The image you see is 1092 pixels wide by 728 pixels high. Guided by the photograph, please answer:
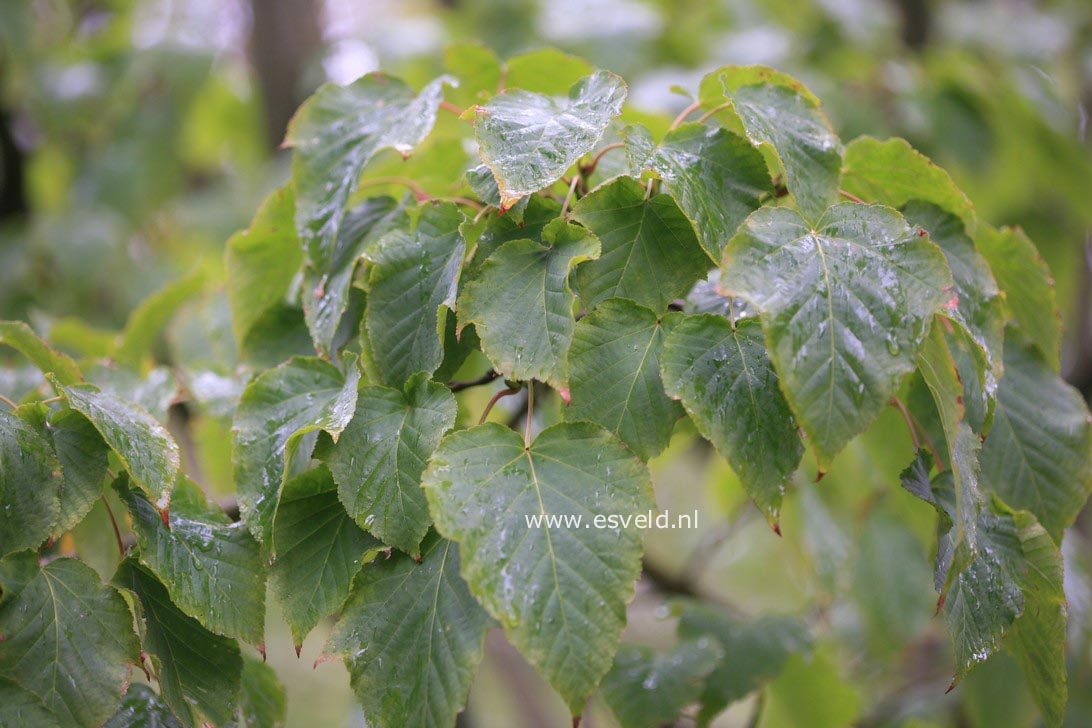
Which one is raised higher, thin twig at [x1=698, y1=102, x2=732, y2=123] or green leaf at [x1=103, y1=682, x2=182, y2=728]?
thin twig at [x1=698, y1=102, x2=732, y2=123]

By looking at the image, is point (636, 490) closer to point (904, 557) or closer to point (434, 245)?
point (434, 245)

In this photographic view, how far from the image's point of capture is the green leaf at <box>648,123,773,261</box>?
0.58 meters

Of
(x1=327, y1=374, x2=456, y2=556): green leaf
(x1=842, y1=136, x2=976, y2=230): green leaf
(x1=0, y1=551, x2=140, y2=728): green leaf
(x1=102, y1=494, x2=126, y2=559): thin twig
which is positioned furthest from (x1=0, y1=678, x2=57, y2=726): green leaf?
(x1=842, y1=136, x2=976, y2=230): green leaf

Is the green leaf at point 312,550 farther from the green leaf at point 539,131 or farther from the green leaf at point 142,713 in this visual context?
the green leaf at point 539,131

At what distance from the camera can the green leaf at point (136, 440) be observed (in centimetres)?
58

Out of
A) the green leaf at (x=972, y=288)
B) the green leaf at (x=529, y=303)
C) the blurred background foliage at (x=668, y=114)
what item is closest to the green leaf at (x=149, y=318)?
the blurred background foliage at (x=668, y=114)

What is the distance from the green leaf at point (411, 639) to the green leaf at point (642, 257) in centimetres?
21

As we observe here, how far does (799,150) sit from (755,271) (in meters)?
0.14

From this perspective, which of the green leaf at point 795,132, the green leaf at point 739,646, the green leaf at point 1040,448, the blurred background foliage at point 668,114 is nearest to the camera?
the green leaf at point 795,132

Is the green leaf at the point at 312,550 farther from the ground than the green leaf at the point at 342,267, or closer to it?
closer to it

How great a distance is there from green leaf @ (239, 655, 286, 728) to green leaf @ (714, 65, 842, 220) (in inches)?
22.4

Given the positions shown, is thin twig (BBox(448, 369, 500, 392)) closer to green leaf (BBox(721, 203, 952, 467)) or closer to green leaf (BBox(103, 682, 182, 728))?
green leaf (BBox(721, 203, 952, 467))

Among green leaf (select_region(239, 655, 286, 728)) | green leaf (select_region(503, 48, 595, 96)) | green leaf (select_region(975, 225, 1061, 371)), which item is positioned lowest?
green leaf (select_region(239, 655, 286, 728))

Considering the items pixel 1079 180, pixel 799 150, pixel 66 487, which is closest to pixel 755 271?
pixel 799 150
